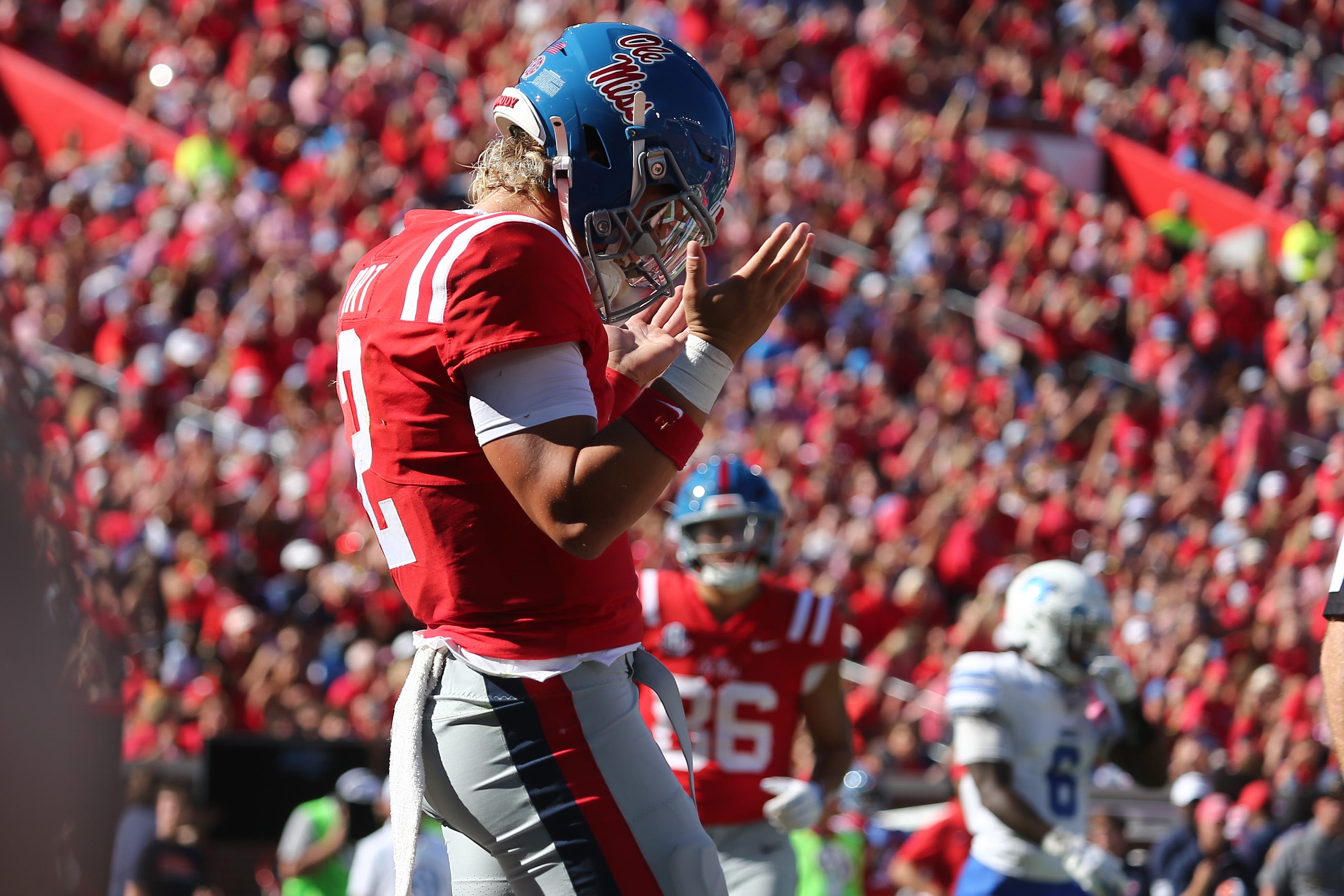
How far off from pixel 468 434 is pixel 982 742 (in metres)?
3.77

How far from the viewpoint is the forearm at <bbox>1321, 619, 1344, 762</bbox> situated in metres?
2.42

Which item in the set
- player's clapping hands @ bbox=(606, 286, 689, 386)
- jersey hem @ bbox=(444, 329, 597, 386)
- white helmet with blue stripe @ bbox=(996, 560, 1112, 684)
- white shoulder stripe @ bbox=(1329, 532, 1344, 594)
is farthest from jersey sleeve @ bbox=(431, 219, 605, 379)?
white helmet with blue stripe @ bbox=(996, 560, 1112, 684)

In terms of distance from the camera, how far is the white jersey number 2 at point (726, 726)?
5.39 metres

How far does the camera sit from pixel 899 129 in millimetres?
14820

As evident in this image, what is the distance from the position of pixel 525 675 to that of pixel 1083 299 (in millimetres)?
11744

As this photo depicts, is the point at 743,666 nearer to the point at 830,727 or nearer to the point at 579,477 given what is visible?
the point at 830,727

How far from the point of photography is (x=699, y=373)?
2.47m

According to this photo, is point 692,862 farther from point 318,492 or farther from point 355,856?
point 318,492

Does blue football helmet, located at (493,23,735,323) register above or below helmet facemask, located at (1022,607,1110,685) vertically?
above

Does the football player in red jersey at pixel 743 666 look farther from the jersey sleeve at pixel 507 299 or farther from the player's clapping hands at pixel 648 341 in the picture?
the jersey sleeve at pixel 507 299

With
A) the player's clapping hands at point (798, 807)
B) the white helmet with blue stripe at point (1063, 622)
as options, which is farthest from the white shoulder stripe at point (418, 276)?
the white helmet with blue stripe at point (1063, 622)

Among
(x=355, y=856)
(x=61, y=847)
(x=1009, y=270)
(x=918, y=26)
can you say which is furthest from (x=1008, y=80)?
(x=61, y=847)

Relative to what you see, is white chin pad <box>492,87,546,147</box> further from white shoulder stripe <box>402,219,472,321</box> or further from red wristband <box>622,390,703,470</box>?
red wristband <box>622,390,703,470</box>

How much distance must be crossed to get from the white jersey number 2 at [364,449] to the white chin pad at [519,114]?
0.44 metres
